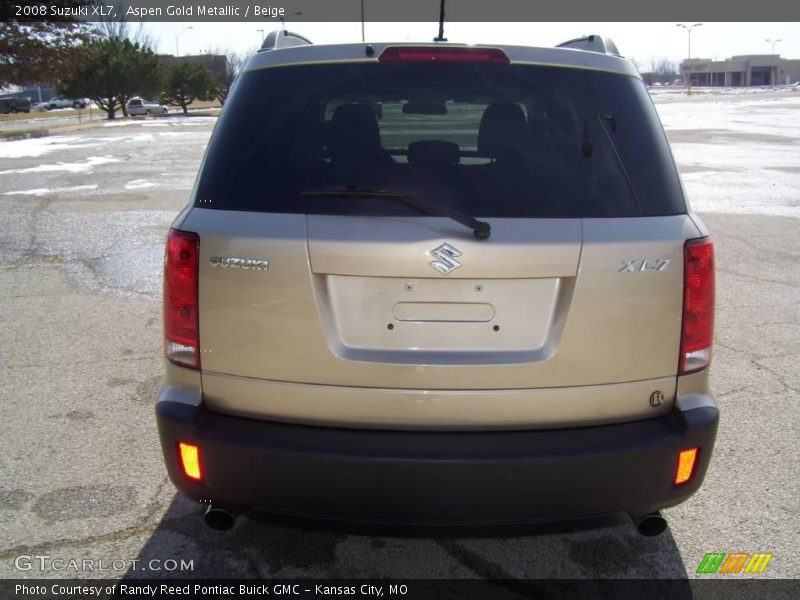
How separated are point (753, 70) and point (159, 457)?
165m

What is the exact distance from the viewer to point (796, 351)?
17.4 ft

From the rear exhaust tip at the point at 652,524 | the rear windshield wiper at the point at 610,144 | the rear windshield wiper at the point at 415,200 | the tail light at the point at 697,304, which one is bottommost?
the rear exhaust tip at the point at 652,524

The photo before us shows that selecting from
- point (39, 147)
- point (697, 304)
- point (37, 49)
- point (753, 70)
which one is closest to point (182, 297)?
point (697, 304)

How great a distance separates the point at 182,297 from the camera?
8.14 feet

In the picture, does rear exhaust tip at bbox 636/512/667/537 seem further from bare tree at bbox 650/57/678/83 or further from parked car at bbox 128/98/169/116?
bare tree at bbox 650/57/678/83

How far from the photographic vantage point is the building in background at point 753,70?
145 m

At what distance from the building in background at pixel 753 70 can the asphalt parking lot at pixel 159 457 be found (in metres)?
154

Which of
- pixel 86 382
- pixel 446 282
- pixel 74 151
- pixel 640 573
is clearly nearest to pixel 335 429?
pixel 446 282

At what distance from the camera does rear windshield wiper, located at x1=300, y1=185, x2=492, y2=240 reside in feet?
7.57

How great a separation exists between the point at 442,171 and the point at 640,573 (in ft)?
5.67

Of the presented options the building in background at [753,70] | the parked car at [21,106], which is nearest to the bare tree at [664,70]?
the building in background at [753,70]

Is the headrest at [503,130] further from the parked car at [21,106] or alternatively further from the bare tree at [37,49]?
the parked car at [21,106]

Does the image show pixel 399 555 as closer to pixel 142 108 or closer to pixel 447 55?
pixel 447 55

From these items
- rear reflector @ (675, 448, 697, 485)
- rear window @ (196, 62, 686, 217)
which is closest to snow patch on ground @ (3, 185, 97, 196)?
rear window @ (196, 62, 686, 217)
